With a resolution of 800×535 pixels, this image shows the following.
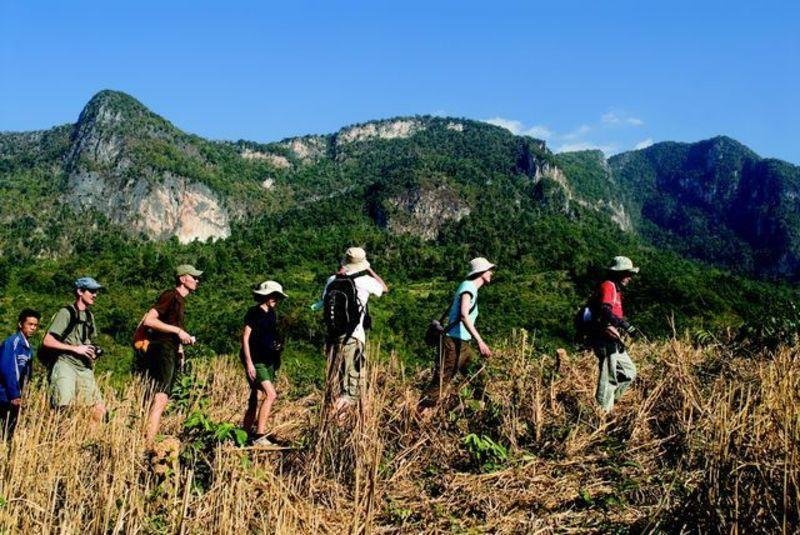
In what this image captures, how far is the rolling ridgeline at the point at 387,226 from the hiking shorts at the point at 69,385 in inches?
132

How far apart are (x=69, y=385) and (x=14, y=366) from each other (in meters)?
0.34

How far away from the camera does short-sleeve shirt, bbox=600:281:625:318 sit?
13.3 feet

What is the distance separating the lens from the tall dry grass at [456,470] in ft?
6.95

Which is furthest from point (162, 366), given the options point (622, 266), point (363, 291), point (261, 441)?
point (622, 266)

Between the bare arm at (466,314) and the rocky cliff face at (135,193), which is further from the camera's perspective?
the rocky cliff face at (135,193)

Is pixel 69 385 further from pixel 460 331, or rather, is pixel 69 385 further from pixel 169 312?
pixel 460 331

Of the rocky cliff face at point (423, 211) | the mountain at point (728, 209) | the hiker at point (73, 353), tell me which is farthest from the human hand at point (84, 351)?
the mountain at point (728, 209)

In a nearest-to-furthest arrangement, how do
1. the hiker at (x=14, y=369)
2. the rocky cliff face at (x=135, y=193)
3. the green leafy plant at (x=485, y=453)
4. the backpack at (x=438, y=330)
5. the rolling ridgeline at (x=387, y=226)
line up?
the green leafy plant at (x=485, y=453), the hiker at (x=14, y=369), the backpack at (x=438, y=330), the rolling ridgeline at (x=387, y=226), the rocky cliff face at (x=135, y=193)

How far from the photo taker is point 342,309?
3.87 meters

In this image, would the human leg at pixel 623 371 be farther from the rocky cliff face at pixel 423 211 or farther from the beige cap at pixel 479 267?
the rocky cliff face at pixel 423 211

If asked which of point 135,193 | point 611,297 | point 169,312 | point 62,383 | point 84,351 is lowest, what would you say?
point 62,383

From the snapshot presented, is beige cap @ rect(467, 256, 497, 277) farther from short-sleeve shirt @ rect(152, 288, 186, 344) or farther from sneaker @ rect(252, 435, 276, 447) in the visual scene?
short-sleeve shirt @ rect(152, 288, 186, 344)

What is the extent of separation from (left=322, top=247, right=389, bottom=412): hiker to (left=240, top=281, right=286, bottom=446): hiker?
1.56ft

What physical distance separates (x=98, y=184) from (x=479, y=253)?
77866mm
